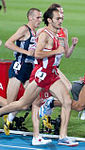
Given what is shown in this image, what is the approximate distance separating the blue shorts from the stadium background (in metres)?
1.06

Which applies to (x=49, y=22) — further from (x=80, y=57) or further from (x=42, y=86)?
(x=80, y=57)

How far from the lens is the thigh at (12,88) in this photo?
11266mm

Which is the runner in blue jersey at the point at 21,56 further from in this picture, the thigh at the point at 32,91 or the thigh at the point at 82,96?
the thigh at the point at 82,96

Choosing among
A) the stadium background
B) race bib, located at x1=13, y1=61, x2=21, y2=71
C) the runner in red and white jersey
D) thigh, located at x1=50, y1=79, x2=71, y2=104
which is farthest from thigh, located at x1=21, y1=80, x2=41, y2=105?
the stadium background

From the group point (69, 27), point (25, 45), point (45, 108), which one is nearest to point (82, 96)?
point (45, 108)

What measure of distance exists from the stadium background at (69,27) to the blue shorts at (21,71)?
1058mm

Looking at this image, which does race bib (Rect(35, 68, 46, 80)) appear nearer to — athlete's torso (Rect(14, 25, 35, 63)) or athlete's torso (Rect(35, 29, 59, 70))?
athlete's torso (Rect(35, 29, 59, 70))

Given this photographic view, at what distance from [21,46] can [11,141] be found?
151cm

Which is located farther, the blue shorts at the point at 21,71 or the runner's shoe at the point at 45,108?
the runner's shoe at the point at 45,108

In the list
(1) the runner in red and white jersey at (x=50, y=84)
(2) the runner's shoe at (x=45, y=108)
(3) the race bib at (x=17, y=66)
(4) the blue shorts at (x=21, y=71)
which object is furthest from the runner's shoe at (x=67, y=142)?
(3) the race bib at (x=17, y=66)

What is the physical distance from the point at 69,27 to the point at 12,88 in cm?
1585

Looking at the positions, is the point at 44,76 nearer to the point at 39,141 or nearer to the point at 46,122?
the point at 39,141

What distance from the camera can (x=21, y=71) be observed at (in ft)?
37.3

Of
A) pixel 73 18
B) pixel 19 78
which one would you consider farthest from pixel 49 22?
pixel 73 18
